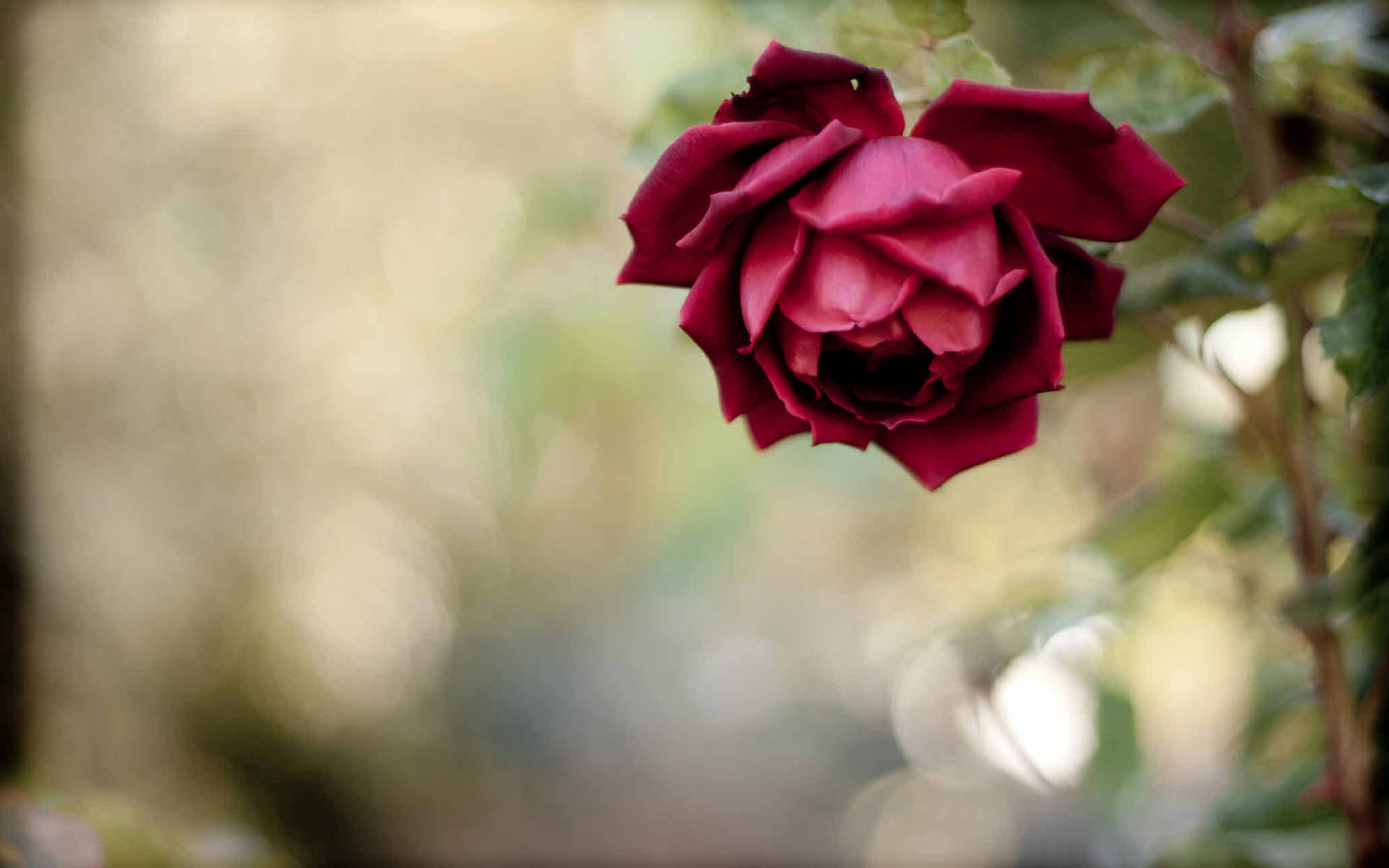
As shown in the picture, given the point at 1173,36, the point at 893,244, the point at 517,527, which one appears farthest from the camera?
the point at 517,527

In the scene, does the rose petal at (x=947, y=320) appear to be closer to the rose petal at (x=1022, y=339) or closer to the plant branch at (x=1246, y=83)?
the rose petal at (x=1022, y=339)

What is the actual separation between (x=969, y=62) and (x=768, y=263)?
8cm

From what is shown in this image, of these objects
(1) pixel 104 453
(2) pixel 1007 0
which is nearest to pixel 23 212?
(1) pixel 104 453

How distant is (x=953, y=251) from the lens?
18 centimetres

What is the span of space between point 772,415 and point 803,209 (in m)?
0.06

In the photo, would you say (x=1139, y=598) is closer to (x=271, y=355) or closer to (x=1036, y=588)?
(x=1036, y=588)

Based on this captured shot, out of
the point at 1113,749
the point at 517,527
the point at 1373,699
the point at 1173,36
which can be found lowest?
the point at 1113,749

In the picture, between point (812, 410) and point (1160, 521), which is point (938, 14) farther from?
point (1160, 521)

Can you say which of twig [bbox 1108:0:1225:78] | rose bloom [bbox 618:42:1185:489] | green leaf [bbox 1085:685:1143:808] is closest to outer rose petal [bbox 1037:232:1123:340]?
rose bloom [bbox 618:42:1185:489]

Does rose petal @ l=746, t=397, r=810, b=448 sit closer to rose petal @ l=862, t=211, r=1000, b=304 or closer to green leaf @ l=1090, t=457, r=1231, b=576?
rose petal @ l=862, t=211, r=1000, b=304

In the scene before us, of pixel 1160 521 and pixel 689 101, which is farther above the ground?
pixel 689 101

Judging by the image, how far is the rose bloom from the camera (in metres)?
0.18

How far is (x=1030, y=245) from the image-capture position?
0.59ft

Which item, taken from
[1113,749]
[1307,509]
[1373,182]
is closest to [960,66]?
[1373,182]
